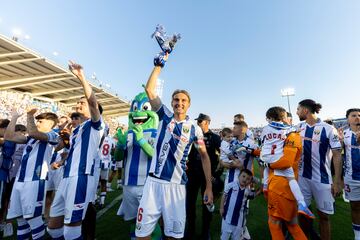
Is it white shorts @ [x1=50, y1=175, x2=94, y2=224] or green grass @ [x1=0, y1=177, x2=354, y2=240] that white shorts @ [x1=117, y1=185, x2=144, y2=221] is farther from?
green grass @ [x1=0, y1=177, x2=354, y2=240]

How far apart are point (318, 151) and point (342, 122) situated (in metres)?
32.9

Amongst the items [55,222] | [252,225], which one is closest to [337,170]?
[252,225]

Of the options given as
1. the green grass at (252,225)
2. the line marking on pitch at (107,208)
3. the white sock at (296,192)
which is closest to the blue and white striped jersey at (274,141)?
the white sock at (296,192)

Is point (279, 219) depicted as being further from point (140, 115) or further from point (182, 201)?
point (140, 115)

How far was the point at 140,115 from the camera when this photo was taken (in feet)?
12.6

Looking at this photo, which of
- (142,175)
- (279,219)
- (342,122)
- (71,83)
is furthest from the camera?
(71,83)

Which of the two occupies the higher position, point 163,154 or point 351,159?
point 351,159

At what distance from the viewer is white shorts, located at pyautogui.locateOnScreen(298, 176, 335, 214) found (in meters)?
4.09

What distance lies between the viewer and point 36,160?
3840 mm

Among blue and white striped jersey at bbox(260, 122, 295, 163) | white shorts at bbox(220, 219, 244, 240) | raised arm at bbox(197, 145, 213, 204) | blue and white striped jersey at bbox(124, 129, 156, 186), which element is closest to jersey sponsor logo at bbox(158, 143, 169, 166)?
raised arm at bbox(197, 145, 213, 204)

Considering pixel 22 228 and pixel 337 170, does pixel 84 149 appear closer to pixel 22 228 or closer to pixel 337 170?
pixel 22 228

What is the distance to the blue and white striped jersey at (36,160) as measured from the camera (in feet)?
12.3

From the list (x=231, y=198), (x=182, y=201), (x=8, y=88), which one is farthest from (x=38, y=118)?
(x=8, y=88)

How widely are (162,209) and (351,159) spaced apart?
4.15 m
